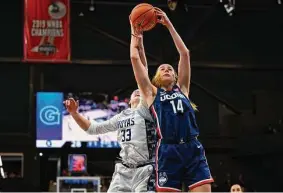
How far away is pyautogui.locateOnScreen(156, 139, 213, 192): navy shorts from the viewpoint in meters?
4.85

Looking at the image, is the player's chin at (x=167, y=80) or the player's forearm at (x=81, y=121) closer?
the player's chin at (x=167, y=80)

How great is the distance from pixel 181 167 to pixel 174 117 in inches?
17.1

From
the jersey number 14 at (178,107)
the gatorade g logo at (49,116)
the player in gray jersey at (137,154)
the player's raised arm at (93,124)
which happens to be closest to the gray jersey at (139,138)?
the player in gray jersey at (137,154)

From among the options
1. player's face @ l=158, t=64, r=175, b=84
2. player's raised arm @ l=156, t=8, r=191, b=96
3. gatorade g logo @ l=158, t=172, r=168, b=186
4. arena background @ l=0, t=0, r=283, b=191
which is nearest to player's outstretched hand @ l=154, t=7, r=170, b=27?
player's raised arm @ l=156, t=8, r=191, b=96

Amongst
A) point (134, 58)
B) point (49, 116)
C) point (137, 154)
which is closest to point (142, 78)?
point (134, 58)

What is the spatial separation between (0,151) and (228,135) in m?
6.99

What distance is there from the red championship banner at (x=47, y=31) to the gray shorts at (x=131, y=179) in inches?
314

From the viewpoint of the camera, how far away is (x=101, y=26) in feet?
57.9

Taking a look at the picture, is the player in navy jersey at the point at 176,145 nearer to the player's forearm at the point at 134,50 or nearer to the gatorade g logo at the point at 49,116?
the player's forearm at the point at 134,50

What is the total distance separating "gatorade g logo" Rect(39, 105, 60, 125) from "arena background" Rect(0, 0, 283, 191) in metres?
1.17

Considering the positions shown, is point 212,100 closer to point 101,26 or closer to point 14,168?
point 101,26

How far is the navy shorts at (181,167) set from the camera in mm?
4848

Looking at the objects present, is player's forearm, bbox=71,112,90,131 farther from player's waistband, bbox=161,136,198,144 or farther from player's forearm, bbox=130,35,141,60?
player's waistband, bbox=161,136,198,144

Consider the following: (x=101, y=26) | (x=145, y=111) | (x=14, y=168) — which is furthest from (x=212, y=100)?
(x=145, y=111)
